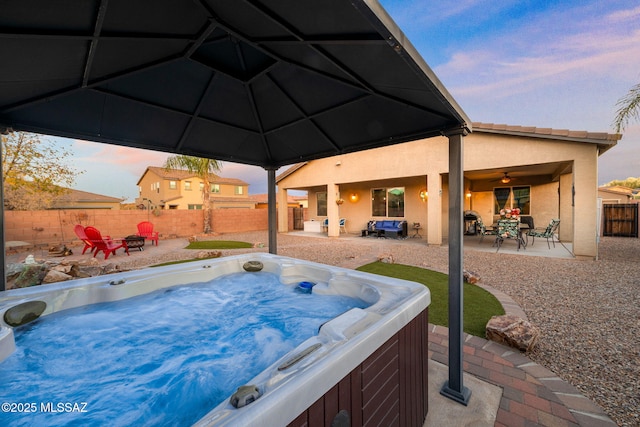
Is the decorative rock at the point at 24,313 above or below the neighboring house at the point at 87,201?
below

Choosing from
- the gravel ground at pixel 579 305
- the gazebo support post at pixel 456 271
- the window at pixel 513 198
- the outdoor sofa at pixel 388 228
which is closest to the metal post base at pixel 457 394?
the gazebo support post at pixel 456 271

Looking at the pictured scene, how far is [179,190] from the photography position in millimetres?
26078

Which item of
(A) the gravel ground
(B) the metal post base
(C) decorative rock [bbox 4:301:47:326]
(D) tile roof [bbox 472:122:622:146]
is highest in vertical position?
(D) tile roof [bbox 472:122:622:146]

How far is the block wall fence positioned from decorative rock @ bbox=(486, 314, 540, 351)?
1186 centimetres

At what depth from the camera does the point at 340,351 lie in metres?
1.26

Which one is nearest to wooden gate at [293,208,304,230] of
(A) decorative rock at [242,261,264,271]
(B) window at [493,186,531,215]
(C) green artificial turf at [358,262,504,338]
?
(B) window at [493,186,531,215]

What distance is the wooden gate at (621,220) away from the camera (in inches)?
426

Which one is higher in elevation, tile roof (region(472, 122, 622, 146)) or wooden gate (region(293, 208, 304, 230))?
tile roof (region(472, 122, 622, 146))

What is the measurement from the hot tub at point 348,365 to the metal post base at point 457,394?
0.29m

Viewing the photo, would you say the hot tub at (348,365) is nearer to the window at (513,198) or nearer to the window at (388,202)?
the window at (388,202)

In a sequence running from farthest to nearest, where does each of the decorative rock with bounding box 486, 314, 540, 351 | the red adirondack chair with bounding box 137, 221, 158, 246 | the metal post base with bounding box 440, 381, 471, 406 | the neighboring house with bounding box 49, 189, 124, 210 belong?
the neighboring house with bounding box 49, 189, 124, 210
the red adirondack chair with bounding box 137, 221, 158, 246
the decorative rock with bounding box 486, 314, 540, 351
the metal post base with bounding box 440, 381, 471, 406

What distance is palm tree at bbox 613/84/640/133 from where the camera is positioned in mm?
5930

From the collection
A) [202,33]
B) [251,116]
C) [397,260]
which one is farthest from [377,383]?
[397,260]

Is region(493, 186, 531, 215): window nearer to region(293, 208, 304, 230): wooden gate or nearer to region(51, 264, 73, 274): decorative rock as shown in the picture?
region(293, 208, 304, 230): wooden gate
